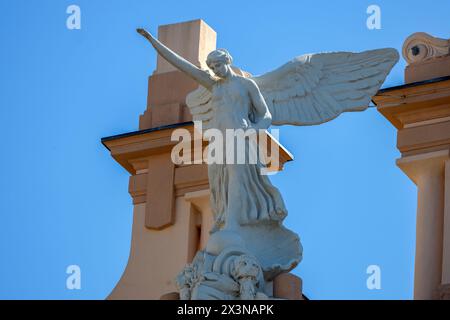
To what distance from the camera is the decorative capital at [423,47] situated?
1029 inches

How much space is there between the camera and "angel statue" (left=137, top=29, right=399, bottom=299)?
22281mm

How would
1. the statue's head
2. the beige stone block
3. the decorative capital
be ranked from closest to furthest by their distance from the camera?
the statue's head → the decorative capital → the beige stone block

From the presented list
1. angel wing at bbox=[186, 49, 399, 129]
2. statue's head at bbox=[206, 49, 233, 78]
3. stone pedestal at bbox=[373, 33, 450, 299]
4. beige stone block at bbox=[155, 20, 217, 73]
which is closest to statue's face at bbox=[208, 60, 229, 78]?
statue's head at bbox=[206, 49, 233, 78]

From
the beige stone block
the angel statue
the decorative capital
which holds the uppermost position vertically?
the beige stone block

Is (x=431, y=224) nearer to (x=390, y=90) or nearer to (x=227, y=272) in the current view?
(x=390, y=90)

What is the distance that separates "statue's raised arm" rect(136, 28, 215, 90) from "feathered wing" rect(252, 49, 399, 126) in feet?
1.74

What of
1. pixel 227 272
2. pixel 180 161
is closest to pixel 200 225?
pixel 180 161

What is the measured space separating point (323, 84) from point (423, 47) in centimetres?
296

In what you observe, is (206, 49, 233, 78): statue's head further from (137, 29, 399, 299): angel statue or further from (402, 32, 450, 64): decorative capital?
(402, 32, 450, 64): decorative capital

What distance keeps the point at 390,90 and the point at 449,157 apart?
0.90 m

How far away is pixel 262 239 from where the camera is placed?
74.8ft

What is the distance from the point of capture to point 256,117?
75.7 ft

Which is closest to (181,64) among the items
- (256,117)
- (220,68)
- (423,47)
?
(220,68)
